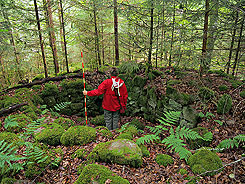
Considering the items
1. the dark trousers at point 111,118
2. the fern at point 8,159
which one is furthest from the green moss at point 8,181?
the dark trousers at point 111,118

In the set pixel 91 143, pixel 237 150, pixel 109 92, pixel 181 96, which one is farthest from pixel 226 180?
pixel 109 92

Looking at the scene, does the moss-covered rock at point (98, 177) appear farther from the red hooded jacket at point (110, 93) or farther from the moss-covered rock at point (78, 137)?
the red hooded jacket at point (110, 93)

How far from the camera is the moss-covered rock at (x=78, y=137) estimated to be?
3.70 m

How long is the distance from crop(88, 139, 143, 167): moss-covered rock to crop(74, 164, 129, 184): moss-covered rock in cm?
39

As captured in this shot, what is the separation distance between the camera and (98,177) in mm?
2408

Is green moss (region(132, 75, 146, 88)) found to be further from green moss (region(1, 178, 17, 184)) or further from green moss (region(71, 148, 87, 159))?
green moss (region(1, 178, 17, 184))

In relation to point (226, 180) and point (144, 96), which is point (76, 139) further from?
Answer: point (144, 96)

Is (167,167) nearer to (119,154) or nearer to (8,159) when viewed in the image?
(119,154)

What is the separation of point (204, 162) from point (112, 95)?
378cm

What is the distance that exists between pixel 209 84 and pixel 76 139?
5.33 meters

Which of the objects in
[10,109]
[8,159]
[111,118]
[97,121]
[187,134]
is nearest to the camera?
[8,159]

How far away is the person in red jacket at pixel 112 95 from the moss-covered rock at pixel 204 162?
3.44m

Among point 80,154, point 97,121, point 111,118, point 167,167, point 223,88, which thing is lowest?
point 97,121

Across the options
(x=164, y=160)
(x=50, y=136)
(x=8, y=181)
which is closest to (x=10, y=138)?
(x=50, y=136)
